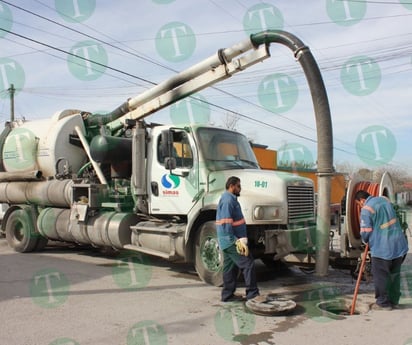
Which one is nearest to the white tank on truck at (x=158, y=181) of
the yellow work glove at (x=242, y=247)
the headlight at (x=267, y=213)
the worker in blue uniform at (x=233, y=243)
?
the headlight at (x=267, y=213)

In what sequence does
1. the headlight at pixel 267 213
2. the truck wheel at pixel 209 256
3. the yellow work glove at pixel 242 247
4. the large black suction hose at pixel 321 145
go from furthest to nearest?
1. the truck wheel at pixel 209 256
2. the large black suction hose at pixel 321 145
3. the headlight at pixel 267 213
4. the yellow work glove at pixel 242 247

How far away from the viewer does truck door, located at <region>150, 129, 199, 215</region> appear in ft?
26.8

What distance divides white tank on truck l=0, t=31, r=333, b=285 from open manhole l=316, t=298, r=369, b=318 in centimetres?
111

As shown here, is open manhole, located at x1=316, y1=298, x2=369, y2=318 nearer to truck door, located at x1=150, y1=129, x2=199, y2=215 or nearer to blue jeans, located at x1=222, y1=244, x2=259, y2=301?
blue jeans, located at x1=222, y1=244, x2=259, y2=301

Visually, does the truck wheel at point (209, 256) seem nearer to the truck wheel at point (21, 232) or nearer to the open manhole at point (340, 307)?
the open manhole at point (340, 307)

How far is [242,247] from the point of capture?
6.21 meters

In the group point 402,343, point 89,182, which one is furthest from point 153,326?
point 89,182

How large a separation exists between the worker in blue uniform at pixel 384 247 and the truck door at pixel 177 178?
303cm

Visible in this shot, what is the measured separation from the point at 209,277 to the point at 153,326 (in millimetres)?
2183

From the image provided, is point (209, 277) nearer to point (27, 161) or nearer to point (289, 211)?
point (289, 211)

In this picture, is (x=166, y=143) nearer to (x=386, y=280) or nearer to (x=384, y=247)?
(x=384, y=247)

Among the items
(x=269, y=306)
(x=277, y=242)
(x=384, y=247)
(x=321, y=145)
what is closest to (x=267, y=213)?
(x=277, y=242)

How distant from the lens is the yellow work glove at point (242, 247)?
6.20 m

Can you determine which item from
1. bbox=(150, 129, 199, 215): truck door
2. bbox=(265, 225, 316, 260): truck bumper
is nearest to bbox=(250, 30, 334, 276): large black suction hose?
bbox=(265, 225, 316, 260): truck bumper
